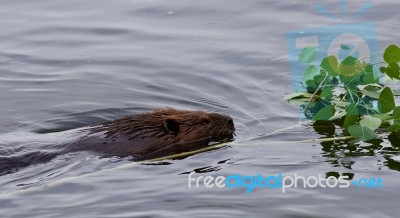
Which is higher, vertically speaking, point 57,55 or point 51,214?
point 57,55

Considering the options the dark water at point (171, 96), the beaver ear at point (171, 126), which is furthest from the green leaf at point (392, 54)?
the beaver ear at point (171, 126)

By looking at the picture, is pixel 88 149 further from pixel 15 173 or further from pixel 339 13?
pixel 339 13

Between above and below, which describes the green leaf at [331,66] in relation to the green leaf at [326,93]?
above

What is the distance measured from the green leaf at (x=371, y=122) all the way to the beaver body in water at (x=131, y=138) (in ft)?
3.52

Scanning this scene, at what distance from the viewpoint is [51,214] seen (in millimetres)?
6152

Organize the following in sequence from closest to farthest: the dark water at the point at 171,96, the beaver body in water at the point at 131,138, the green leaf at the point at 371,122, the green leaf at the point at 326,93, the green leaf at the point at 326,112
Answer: the dark water at the point at 171,96
the beaver body in water at the point at 131,138
the green leaf at the point at 371,122
the green leaf at the point at 326,112
the green leaf at the point at 326,93

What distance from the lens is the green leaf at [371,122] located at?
7305 millimetres

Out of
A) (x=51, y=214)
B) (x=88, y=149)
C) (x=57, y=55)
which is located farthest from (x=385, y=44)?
(x=51, y=214)

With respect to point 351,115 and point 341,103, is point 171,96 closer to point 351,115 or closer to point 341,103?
point 341,103

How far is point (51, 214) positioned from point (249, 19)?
544cm

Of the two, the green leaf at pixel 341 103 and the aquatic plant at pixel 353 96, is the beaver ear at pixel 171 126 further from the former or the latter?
the green leaf at pixel 341 103

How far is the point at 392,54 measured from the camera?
753 centimetres

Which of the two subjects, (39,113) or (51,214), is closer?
(51,214)

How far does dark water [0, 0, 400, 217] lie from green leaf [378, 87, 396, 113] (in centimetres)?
29
